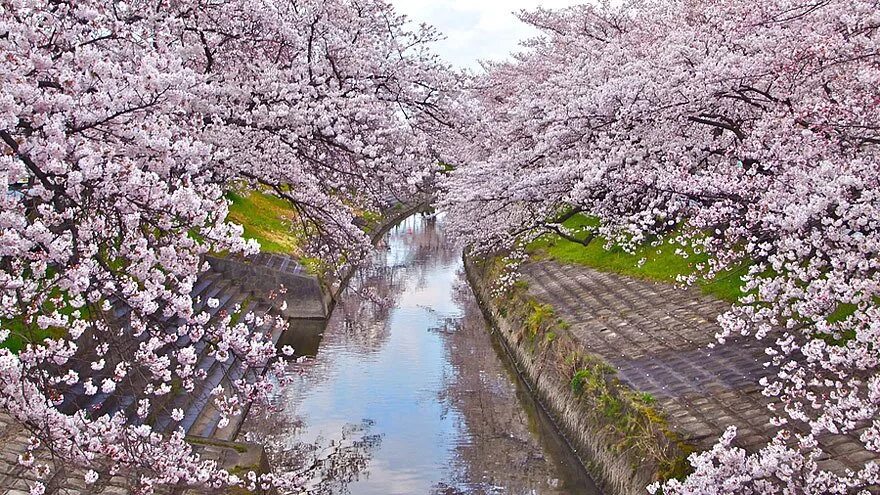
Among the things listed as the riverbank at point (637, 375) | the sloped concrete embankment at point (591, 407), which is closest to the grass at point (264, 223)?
the sloped concrete embankment at point (591, 407)

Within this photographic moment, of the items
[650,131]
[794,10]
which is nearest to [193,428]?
[650,131]

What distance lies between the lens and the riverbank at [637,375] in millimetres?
9852

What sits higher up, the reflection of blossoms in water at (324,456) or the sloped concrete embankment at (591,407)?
the sloped concrete embankment at (591,407)

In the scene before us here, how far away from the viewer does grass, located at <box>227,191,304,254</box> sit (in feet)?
82.6

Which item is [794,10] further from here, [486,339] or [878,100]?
[486,339]

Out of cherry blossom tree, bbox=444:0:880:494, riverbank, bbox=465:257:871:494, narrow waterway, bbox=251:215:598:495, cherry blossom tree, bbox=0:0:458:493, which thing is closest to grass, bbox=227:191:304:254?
narrow waterway, bbox=251:215:598:495

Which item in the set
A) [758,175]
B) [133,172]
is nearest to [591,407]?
[758,175]

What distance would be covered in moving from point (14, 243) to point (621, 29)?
2268 centimetres

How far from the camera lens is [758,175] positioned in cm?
901

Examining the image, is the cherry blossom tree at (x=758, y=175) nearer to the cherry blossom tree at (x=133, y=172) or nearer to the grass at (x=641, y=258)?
the grass at (x=641, y=258)

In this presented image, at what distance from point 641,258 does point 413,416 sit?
663 centimetres

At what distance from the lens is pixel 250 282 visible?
21656mm

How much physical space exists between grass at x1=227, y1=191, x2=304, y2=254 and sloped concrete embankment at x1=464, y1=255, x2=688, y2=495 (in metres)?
9.09

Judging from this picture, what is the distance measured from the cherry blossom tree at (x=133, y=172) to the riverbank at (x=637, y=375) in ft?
15.2
